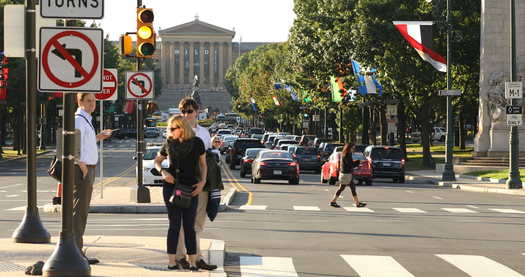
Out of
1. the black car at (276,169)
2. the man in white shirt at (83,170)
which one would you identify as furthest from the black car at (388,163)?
the man in white shirt at (83,170)

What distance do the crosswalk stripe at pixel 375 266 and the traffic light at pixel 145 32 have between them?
8943 millimetres

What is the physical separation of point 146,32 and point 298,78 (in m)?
52.9

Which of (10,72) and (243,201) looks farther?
(10,72)

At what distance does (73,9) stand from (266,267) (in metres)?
4.27

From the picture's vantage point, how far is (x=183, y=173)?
12.2 meters

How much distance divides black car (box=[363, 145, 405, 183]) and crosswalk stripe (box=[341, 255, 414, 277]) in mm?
31050

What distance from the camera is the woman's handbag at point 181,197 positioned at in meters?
12.1

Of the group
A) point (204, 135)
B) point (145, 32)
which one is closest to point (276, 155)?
point (145, 32)

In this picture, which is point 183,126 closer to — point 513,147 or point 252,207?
point 252,207

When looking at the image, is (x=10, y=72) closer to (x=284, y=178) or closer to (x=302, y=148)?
(x=302, y=148)

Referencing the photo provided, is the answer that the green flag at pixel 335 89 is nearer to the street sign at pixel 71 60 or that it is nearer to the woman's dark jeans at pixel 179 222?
the woman's dark jeans at pixel 179 222

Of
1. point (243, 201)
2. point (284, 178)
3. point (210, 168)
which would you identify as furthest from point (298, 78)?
point (210, 168)

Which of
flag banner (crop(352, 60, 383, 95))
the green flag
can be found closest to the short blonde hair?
flag banner (crop(352, 60, 383, 95))

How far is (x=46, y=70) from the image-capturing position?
11000 millimetres
